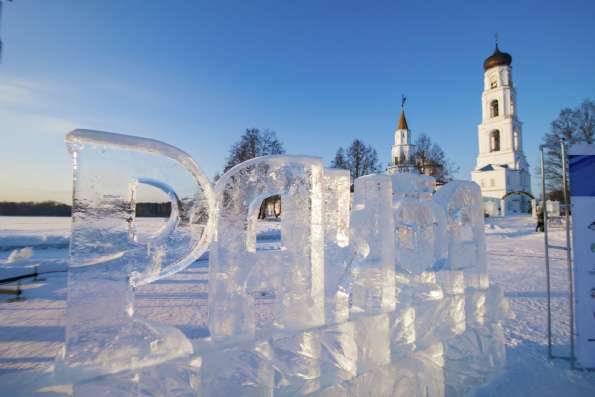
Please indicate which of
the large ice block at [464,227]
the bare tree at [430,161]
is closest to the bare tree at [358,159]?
the bare tree at [430,161]

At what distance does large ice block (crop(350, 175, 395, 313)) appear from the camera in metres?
2.49

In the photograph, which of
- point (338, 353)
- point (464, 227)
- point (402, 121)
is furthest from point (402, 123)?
point (338, 353)

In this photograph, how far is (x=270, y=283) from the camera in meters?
2.00

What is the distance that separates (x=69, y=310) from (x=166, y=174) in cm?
84

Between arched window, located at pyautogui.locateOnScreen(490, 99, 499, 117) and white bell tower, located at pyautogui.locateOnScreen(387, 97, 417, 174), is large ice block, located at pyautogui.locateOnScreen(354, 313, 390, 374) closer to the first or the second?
white bell tower, located at pyautogui.locateOnScreen(387, 97, 417, 174)

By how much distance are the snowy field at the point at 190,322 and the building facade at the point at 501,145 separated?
36996 millimetres

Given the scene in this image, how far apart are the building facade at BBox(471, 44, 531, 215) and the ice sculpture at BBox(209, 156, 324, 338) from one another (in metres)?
45.0

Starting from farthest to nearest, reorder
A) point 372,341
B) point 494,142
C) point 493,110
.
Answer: point 494,142 < point 493,110 < point 372,341

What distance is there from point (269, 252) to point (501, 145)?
50.8 meters

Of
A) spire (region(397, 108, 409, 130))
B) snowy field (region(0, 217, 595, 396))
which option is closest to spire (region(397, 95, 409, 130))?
spire (region(397, 108, 409, 130))

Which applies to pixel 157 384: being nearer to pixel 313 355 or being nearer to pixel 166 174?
pixel 313 355

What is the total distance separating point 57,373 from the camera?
1.46 m

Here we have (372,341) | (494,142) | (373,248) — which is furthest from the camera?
(494,142)

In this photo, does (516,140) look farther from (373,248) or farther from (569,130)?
(373,248)
